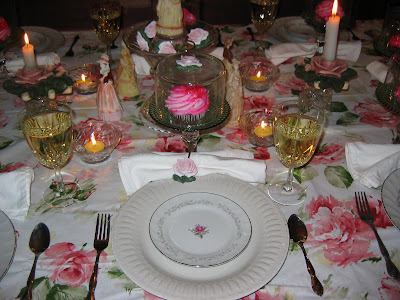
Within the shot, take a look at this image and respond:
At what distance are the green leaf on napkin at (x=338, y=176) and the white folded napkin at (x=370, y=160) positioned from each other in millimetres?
17

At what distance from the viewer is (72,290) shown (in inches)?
30.1

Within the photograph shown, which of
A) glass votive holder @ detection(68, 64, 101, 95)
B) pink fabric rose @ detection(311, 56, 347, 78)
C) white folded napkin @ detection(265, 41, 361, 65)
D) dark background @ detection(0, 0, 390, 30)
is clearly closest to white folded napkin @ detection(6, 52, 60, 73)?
glass votive holder @ detection(68, 64, 101, 95)

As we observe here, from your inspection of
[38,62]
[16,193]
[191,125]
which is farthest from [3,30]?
[191,125]

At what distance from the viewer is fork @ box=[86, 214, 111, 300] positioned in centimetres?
77

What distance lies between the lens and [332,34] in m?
1.24

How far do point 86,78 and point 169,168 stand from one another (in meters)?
0.64

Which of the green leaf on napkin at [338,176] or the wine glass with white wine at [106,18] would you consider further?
the wine glass with white wine at [106,18]

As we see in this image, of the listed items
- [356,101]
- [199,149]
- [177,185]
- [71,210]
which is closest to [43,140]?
[71,210]

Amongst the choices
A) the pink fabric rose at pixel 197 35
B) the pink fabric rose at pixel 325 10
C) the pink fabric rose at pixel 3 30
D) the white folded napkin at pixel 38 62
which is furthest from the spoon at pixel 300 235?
the pink fabric rose at pixel 3 30

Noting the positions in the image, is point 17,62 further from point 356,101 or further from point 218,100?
point 356,101

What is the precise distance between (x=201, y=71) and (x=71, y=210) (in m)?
0.51

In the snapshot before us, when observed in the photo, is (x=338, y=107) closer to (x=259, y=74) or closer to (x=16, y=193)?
(x=259, y=74)

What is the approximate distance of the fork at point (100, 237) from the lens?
774mm

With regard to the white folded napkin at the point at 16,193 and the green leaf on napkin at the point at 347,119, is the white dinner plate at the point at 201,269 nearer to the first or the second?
the white folded napkin at the point at 16,193
